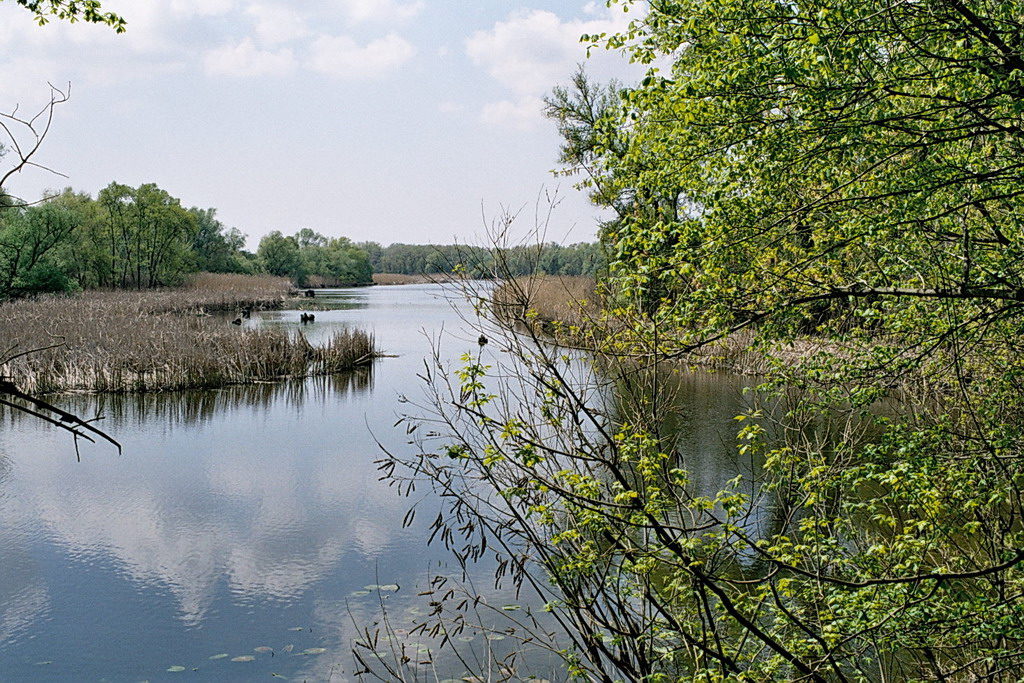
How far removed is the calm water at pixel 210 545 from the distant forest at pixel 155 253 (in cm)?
102

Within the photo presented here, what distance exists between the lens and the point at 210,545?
7988mm

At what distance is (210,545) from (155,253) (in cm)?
4938

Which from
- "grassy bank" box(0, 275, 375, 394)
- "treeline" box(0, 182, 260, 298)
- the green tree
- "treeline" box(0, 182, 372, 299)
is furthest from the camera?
the green tree

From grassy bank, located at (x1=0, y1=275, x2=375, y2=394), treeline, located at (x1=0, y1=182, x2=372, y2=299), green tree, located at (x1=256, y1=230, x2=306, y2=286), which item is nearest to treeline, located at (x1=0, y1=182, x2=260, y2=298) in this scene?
treeline, located at (x1=0, y1=182, x2=372, y2=299)

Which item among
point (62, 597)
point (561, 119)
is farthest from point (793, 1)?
point (561, 119)

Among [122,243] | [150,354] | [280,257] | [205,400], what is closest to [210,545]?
[205,400]

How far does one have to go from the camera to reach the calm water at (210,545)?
5926 millimetres

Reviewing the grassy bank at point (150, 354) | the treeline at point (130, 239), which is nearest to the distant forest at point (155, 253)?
the treeline at point (130, 239)

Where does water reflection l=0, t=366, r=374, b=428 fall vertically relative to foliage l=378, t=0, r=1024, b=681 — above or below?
below

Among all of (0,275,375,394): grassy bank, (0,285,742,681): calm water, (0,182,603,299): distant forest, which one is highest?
(0,182,603,299): distant forest

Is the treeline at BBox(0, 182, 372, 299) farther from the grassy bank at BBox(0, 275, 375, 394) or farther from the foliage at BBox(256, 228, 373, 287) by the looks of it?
the grassy bank at BBox(0, 275, 375, 394)

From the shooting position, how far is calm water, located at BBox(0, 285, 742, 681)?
Answer: 5.93 metres

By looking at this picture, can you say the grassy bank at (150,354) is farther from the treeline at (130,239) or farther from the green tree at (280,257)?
the green tree at (280,257)

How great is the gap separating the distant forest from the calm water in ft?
3.33
